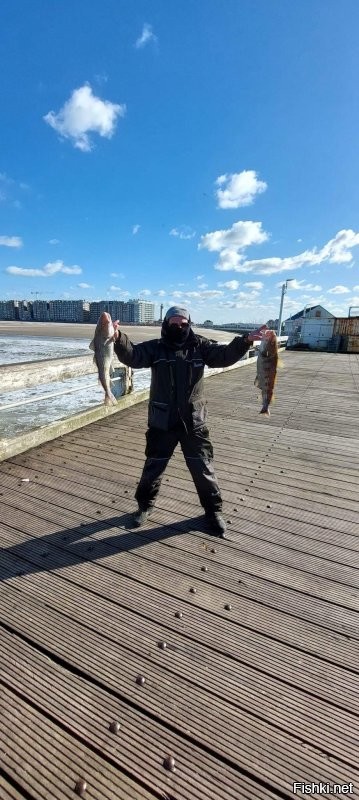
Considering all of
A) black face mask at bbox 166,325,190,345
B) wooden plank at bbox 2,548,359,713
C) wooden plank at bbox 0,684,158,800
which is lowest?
wooden plank at bbox 0,684,158,800

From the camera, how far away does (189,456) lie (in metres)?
3.07

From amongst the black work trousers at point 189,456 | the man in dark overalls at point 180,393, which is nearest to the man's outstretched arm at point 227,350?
the man in dark overalls at point 180,393

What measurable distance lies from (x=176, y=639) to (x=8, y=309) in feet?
597

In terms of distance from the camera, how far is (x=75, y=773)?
4.87 ft

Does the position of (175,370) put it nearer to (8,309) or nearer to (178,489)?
(178,489)

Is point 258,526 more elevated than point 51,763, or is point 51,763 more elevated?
point 258,526

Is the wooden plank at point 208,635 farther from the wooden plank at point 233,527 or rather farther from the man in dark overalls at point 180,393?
the man in dark overalls at point 180,393

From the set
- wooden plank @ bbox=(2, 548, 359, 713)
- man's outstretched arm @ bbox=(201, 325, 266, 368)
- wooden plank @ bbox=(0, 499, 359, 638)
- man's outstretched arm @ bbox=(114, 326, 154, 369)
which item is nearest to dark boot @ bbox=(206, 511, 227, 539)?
wooden plank @ bbox=(0, 499, 359, 638)

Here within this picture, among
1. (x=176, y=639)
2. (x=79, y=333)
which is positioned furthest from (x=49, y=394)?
(x=79, y=333)

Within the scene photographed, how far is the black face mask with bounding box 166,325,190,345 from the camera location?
9.70ft

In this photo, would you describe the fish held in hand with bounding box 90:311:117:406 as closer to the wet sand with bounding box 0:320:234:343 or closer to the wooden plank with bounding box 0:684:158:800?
the wooden plank with bounding box 0:684:158:800

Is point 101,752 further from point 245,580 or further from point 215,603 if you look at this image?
point 245,580

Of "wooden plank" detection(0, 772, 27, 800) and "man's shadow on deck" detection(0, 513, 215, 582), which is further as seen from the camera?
"man's shadow on deck" detection(0, 513, 215, 582)

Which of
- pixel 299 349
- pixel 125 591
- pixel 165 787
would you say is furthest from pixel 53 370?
pixel 299 349
